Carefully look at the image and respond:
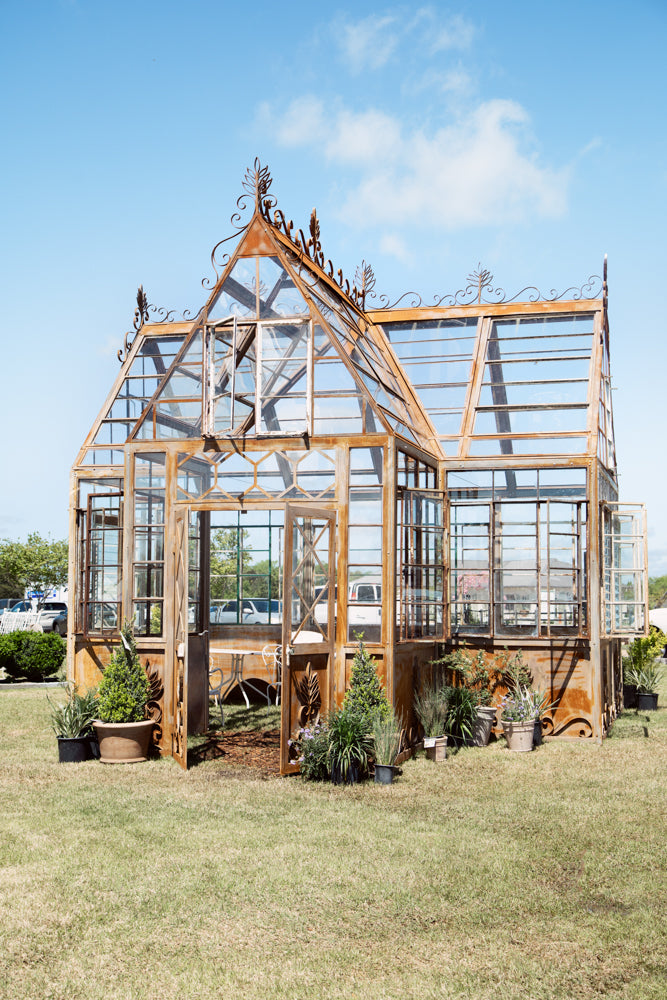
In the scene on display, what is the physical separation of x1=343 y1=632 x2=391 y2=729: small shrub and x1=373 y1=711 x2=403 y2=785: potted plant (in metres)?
0.20

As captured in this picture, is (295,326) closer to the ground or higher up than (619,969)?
higher up

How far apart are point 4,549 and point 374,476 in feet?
135

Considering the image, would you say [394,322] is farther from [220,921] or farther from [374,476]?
[220,921]

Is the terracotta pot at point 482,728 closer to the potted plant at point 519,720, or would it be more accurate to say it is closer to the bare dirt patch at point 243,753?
the potted plant at point 519,720

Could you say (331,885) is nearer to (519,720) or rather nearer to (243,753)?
(243,753)

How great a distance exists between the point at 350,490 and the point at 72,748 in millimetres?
3969

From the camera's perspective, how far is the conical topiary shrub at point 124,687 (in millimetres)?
9555

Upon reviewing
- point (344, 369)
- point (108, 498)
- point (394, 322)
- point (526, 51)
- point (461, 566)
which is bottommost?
point (461, 566)

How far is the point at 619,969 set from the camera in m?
4.61

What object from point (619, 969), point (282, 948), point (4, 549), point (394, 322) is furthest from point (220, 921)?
point (4, 549)

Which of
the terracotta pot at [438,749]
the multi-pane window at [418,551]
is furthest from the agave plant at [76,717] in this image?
the terracotta pot at [438,749]

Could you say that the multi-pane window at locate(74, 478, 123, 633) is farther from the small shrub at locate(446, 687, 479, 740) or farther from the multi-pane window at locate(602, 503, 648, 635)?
the multi-pane window at locate(602, 503, 648, 635)

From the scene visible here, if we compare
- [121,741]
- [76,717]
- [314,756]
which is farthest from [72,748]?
[314,756]

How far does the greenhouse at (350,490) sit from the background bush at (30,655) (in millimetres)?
5871
